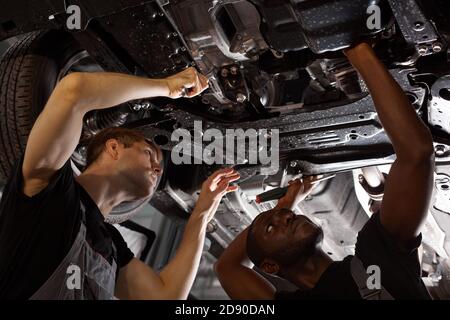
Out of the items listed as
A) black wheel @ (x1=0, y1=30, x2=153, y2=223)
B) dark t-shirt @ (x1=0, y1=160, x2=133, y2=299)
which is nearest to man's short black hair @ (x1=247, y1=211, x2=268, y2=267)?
dark t-shirt @ (x1=0, y1=160, x2=133, y2=299)

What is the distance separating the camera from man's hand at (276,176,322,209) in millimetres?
2223

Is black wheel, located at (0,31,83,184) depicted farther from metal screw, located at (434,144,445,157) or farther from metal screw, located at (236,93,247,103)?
metal screw, located at (434,144,445,157)

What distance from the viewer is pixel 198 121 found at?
2234 mm

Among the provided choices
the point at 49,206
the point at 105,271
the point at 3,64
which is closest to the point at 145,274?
the point at 105,271

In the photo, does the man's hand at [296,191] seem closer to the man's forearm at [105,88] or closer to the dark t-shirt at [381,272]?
the dark t-shirt at [381,272]

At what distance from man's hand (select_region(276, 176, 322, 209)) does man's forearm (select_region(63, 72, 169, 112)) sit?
0.79 metres

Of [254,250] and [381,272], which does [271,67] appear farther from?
[381,272]

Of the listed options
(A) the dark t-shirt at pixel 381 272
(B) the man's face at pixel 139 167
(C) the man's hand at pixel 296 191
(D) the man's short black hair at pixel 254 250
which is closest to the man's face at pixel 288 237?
(D) the man's short black hair at pixel 254 250

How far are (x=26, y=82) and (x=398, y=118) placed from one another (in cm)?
126

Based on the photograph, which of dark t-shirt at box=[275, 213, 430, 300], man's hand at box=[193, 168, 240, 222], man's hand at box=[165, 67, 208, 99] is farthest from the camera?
man's hand at box=[193, 168, 240, 222]

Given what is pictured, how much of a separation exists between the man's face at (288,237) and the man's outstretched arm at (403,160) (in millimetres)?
282

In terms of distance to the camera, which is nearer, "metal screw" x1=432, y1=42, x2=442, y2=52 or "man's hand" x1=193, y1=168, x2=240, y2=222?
"metal screw" x1=432, y1=42, x2=442, y2=52

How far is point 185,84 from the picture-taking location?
67.4 inches

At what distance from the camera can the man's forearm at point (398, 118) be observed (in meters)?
1.54
